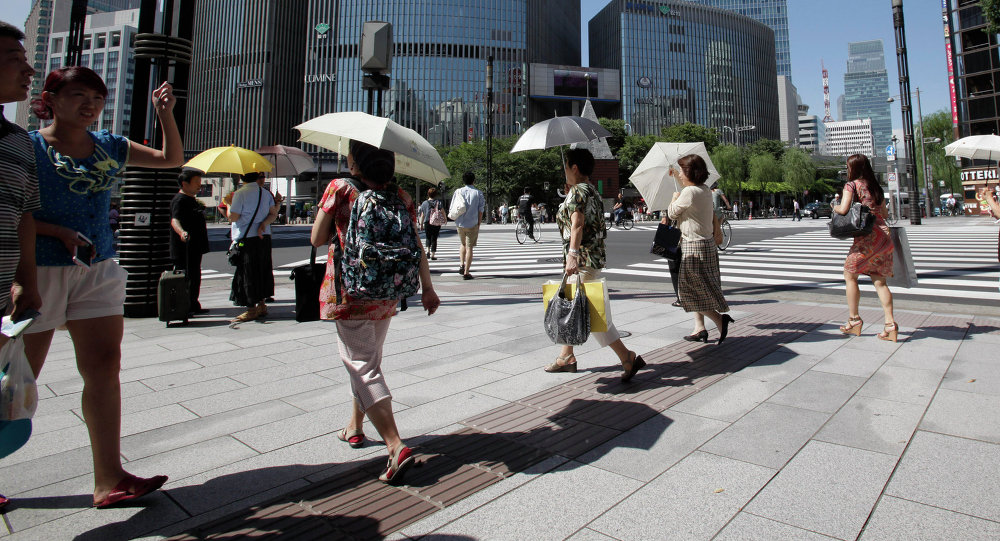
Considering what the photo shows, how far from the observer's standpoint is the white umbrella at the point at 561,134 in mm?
4840

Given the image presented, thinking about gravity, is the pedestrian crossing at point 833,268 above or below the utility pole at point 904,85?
below

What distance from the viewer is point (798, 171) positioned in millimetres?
68312

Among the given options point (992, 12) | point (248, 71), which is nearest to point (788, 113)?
point (248, 71)

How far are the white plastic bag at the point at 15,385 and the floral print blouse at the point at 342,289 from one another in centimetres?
113

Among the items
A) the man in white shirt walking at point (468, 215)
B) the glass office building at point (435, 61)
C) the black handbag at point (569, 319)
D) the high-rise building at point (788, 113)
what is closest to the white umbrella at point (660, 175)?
the black handbag at point (569, 319)

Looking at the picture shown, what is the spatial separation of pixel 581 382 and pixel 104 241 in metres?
3.04

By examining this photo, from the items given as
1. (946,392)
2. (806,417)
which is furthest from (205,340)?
(946,392)

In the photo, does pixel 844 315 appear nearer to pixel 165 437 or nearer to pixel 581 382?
pixel 581 382

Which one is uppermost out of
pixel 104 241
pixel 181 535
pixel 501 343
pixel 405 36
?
pixel 405 36

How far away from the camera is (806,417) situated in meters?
3.37

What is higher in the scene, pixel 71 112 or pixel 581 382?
pixel 71 112

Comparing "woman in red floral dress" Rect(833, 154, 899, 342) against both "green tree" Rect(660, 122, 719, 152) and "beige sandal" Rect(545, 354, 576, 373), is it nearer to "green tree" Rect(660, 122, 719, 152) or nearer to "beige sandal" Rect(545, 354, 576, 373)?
"beige sandal" Rect(545, 354, 576, 373)

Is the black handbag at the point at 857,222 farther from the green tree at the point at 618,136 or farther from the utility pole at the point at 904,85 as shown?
the green tree at the point at 618,136

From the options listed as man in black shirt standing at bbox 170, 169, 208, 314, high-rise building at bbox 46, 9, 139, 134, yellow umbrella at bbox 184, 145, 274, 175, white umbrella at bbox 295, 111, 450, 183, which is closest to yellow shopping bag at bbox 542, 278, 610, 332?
white umbrella at bbox 295, 111, 450, 183
